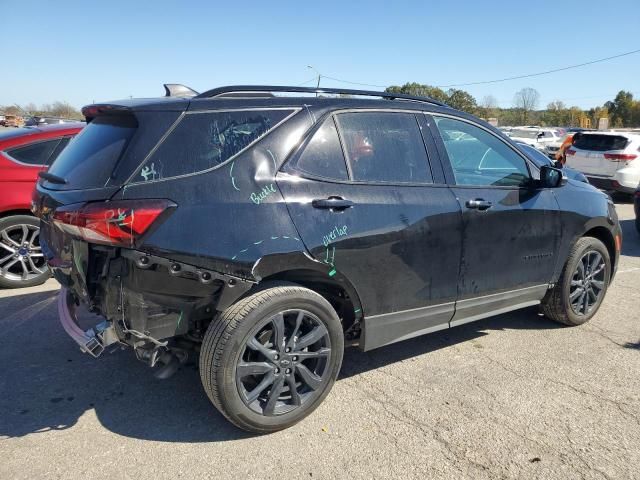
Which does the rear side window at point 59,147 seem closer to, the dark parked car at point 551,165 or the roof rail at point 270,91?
the roof rail at point 270,91

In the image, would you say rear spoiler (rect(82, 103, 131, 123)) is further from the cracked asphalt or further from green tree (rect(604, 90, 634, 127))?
green tree (rect(604, 90, 634, 127))

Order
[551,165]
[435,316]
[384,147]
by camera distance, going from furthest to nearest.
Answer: [551,165] < [435,316] < [384,147]

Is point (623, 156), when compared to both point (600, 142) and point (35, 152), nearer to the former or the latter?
point (600, 142)

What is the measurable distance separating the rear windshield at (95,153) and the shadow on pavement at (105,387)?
133cm

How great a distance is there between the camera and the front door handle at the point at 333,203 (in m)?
3.01

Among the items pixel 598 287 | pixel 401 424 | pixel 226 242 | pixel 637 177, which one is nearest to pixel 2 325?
pixel 226 242

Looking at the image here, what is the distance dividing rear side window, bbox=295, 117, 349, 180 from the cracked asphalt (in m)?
1.44

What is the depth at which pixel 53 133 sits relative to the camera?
19.0ft

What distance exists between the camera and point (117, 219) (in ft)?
8.40

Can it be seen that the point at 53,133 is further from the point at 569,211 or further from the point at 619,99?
the point at 619,99

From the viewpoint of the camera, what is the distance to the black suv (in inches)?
106

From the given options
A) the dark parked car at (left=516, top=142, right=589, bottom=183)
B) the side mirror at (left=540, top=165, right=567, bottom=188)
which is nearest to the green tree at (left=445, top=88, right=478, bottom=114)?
the dark parked car at (left=516, top=142, right=589, bottom=183)

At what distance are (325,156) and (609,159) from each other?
1144 cm

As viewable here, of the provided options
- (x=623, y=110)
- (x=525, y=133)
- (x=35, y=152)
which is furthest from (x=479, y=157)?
(x=623, y=110)
